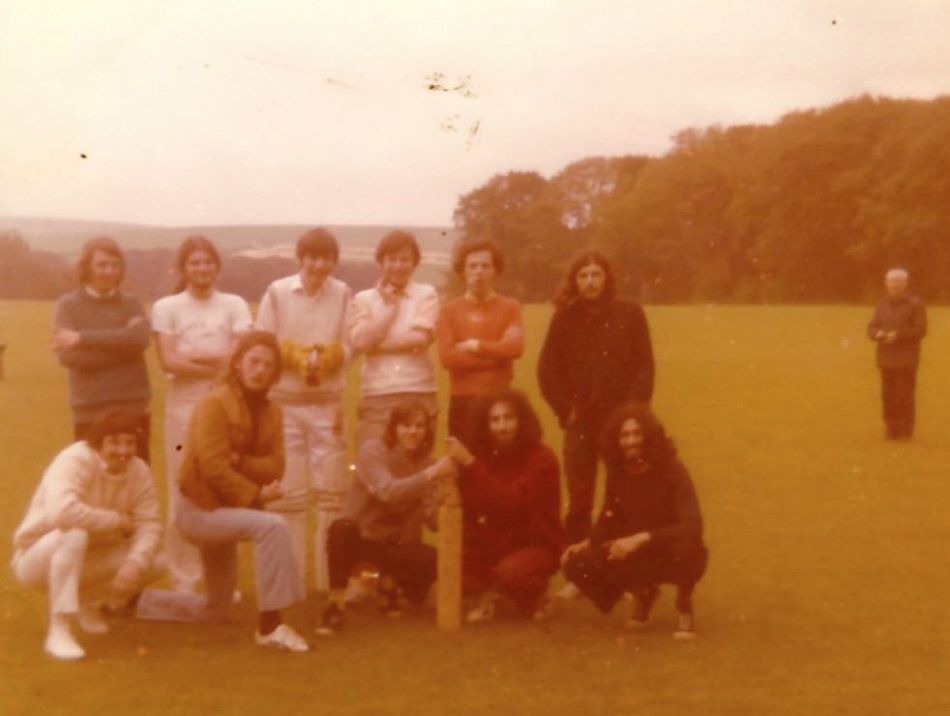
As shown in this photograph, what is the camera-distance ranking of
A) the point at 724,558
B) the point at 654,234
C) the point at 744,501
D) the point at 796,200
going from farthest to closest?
the point at 796,200 < the point at 654,234 < the point at 744,501 < the point at 724,558

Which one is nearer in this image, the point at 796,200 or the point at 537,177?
the point at 537,177

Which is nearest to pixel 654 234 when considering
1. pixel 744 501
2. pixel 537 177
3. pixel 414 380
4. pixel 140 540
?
pixel 744 501

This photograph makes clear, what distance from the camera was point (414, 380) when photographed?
6.86 metres

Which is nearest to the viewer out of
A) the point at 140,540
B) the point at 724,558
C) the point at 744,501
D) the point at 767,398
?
the point at 140,540

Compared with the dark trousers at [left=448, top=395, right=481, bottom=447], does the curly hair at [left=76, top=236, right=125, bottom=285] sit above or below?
above

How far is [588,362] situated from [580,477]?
58cm

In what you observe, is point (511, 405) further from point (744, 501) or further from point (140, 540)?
point (744, 501)

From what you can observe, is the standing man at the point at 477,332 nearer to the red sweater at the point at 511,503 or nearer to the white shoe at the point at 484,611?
the red sweater at the point at 511,503

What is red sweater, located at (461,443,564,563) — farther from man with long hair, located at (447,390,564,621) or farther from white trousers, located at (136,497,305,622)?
white trousers, located at (136,497,305,622)

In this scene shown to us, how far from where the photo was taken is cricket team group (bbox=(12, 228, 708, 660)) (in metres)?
6.07

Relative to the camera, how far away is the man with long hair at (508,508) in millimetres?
6477

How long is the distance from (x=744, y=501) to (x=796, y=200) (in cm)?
1191

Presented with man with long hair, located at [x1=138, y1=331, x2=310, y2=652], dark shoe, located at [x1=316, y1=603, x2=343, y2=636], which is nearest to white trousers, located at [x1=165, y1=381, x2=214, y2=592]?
man with long hair, located at [x1=138, y1=331, x2=310, y2=652]

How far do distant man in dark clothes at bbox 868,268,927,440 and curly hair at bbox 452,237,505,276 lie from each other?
7.59 metres
